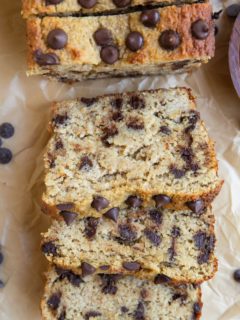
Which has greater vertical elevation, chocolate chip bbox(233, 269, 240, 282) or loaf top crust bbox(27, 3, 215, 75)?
loaf top crust bbox(27, 3, 215, 75)

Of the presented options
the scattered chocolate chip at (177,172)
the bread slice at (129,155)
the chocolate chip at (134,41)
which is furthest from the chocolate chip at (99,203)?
the chocolate chip at (134,41)

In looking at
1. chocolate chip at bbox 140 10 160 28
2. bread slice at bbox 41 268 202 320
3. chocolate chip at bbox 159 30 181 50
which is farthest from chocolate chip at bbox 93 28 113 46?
bread slice at bbox 41 268 202 320

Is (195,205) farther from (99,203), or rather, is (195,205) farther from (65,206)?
(65,206)

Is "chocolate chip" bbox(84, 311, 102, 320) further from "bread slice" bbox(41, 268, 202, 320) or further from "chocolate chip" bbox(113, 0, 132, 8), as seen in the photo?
"chocolate chip" bbox(113, 0, 132, 8)

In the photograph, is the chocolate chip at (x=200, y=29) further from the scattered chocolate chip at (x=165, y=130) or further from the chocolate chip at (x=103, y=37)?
the scattered chocolate chip at (x=165, y=130)

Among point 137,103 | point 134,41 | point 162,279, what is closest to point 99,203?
point 162,279

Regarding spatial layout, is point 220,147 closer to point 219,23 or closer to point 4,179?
point 219,23
